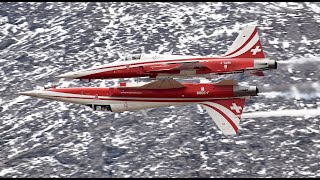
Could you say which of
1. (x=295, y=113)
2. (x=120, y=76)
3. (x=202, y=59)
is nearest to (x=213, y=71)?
(x=202, y=59)

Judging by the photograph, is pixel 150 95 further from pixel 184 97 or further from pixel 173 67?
pixel 173 67

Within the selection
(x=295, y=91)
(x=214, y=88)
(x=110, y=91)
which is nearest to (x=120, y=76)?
(x=110, y=91)

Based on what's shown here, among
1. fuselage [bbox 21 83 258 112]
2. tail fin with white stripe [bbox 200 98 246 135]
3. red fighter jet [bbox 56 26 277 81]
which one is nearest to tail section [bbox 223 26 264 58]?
red fighter jet [bbox 56 26 277 81]

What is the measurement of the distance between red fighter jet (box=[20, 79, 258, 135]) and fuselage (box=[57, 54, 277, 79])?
5.20 feet

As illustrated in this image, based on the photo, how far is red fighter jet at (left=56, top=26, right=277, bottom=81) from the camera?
416 ft

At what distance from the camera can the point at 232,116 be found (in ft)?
421

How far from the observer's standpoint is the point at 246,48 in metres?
129

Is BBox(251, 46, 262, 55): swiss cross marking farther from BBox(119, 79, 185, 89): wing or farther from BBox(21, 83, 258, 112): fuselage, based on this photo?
BBox(119, 79, 185, 89): wing

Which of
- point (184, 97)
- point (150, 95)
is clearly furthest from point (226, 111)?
point (150, 95)

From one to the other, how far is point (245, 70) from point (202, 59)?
530cm

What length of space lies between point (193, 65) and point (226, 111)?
274 inches

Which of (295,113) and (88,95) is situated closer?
(88,95)

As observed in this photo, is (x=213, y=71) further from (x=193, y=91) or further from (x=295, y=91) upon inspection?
(x=295, y=91)

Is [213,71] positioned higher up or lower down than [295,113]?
higher up
